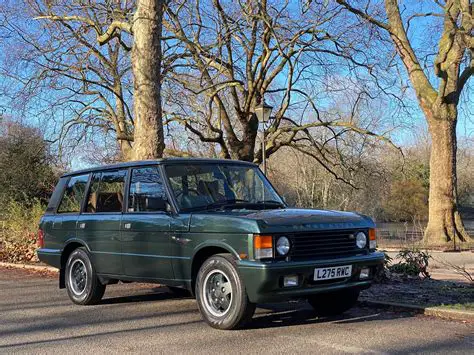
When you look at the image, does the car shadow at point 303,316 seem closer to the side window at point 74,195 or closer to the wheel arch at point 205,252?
the wheel arch at point 205,252

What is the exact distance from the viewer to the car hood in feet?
19.0

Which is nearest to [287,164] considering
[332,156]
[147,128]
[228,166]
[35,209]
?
[332,156]

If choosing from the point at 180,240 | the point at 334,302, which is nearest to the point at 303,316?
the point at 334,302

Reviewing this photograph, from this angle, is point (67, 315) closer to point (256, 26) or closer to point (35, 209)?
point (35, 209)

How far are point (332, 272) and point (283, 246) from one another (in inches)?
26.7

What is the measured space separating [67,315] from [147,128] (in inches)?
207

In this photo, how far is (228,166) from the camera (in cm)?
759

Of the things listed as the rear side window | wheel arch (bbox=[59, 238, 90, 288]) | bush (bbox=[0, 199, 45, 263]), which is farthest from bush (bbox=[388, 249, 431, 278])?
bush (bbox=[0, 199, 45, 263])

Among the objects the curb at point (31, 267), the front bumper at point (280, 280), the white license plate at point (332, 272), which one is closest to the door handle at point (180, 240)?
the front bumper at point (280, 280)

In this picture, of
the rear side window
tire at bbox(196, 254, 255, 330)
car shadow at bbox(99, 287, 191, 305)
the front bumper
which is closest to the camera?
the front bumper

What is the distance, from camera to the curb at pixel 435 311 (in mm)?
6570

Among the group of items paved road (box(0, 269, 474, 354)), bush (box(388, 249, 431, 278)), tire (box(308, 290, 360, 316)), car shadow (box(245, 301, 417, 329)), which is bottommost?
paved road (box(0, 269, 474, 354))

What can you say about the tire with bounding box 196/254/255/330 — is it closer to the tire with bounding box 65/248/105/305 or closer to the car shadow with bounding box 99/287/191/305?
the tire with bounding box 65/248/105/305

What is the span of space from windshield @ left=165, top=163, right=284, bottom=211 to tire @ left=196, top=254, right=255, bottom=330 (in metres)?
0.93
